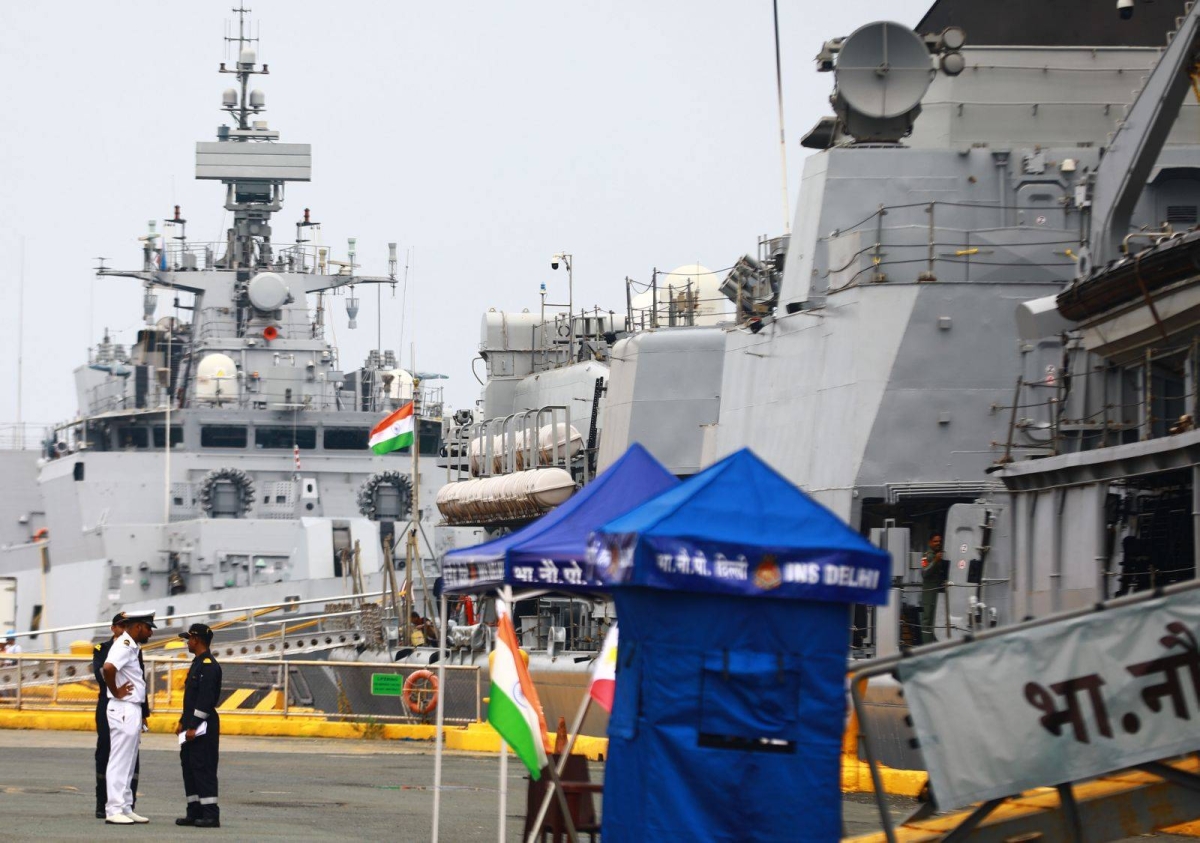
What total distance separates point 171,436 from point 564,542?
31585mm

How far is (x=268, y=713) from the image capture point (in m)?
21.8

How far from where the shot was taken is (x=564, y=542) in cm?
915

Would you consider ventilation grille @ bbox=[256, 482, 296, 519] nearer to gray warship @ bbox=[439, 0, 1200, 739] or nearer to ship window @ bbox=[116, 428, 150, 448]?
ship window @ bbox=[116, 428, 150, 448]

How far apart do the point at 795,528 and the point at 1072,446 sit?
7.72m

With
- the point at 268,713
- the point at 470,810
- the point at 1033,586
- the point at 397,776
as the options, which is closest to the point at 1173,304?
the point at 1033,586

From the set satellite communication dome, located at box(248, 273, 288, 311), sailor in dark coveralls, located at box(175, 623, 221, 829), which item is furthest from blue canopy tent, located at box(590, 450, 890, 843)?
satellite communication dome, located at box(248, 273, 288, 311)

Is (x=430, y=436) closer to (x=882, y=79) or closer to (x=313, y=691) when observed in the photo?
(x=313, y=691)

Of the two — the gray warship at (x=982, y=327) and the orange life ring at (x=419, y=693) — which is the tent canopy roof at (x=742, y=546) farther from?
the orange life ring at (x=419, y=693)

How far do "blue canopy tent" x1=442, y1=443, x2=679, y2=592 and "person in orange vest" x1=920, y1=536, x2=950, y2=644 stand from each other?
21.4 feet

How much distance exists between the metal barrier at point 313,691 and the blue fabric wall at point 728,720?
13294 mm

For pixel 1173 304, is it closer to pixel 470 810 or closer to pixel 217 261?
pixel 470 810

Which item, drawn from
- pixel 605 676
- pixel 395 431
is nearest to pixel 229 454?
pixel 395 431

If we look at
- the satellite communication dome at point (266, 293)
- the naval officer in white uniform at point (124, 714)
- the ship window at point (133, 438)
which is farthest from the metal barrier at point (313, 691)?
the satellite communication dome at point (266, 293)

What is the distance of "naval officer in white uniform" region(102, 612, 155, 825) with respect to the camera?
37.9 ft
